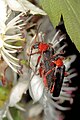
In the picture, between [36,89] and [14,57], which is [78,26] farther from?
[36,89]

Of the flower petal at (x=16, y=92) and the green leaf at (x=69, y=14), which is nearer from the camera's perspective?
the green leaf at (x=69, y=14)

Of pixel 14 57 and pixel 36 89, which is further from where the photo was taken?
pixel 36 89

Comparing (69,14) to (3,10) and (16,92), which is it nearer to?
(3,10)

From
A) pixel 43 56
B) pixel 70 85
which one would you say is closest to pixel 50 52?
pixel 43 56

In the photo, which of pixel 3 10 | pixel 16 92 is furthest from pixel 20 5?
pixel 16 92

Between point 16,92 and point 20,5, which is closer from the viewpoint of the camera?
point 20,5

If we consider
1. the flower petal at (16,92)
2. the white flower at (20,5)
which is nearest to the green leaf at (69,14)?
the white flower at (20,5)

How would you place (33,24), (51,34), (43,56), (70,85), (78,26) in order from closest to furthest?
(78,26) → (43,56) → (33,24) → (51,34) → (70,85)

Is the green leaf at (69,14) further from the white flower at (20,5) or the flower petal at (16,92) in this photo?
the flower petal at (16,92)
